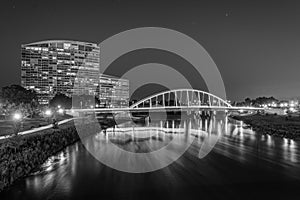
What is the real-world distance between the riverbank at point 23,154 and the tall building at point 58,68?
119 meters

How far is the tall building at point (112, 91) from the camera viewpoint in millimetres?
160875

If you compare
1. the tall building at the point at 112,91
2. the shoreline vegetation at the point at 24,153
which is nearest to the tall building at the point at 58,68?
the tall building at the point at 112,91

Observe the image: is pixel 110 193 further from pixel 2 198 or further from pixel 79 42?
pixel 79 42

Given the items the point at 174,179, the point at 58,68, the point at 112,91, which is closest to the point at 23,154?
the point at 174,179

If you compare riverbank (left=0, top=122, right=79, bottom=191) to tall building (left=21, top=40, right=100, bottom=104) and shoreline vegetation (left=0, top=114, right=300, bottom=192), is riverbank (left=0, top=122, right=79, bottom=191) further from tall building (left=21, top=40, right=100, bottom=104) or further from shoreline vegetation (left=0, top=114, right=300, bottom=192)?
tall building (left=21, top=40, right=100, bottom=104)

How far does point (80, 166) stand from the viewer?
1998 centimetres

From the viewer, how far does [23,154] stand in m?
17.0

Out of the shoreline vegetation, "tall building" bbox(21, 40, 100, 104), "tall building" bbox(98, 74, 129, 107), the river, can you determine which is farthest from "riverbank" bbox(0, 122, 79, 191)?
"tall building" bbox(98, 74, 129, 107)

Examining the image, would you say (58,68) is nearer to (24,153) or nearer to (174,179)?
(24,153)

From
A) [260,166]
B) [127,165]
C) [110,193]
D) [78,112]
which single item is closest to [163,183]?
[110,193]

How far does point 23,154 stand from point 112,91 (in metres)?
153

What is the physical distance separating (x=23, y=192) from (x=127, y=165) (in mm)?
8402

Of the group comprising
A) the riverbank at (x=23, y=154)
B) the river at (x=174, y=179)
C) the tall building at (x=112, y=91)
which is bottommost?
the river at (x=174, y=179)

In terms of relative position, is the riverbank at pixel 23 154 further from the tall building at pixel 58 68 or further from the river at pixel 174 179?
the tall building at pixel 58 68
